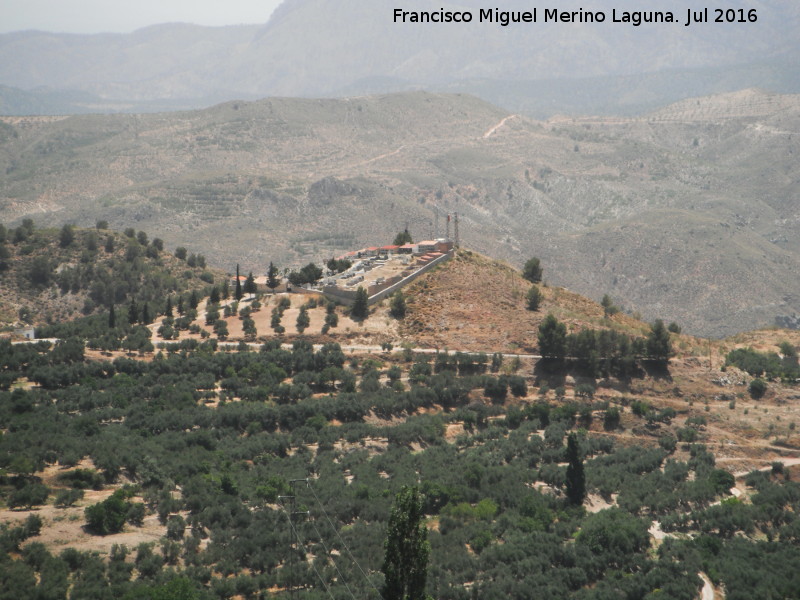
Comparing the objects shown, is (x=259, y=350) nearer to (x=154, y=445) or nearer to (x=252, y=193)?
(x=154, y=445)

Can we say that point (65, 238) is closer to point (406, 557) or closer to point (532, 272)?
point (532, 272)

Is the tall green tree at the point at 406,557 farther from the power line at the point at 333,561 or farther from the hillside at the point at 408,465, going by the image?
the power line at the point at 333,561

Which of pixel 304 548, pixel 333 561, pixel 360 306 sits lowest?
pixel 333 561

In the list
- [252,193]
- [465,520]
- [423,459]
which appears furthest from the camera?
[252,193]

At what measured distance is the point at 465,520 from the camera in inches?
1751

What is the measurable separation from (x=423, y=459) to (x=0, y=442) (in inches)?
835

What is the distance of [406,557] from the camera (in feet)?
106

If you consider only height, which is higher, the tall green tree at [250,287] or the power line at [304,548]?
the tall green tree at [250,287]

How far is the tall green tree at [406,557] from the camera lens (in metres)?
32.4

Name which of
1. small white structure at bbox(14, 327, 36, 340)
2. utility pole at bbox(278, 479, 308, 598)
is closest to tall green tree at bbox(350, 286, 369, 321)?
small white structure at bbox(14, 327, 36, 340)

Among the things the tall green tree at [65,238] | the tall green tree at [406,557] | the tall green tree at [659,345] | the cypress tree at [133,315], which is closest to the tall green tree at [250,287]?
the cypress tree at [133,315]

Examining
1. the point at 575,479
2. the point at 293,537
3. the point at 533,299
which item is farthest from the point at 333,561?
the point at 533,299

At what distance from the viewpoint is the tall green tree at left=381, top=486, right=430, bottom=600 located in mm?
32406

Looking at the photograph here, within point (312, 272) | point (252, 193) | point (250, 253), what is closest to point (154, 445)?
point (312, 272)
